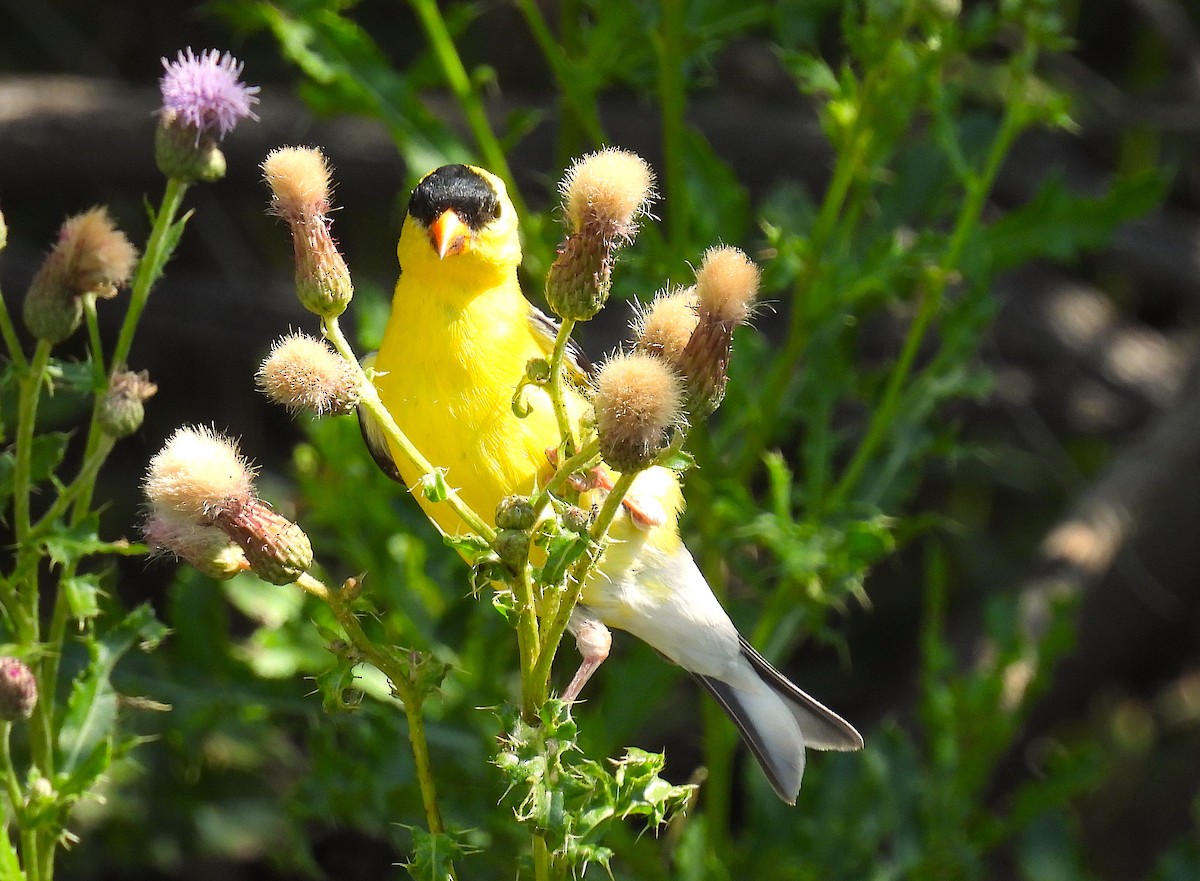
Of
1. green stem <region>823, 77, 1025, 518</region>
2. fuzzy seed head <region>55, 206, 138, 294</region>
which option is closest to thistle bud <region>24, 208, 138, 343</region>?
fuzzy seed head <region>55, 206, 138, 294</region>

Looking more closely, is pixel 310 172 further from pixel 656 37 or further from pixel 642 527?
pixel 656 37

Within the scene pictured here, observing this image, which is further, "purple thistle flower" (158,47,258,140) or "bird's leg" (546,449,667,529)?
"bird's leg" (546,449,667,529)

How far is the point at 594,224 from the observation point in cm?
135

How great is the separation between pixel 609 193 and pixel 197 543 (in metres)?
0.52

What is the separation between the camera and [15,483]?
5.30 ft

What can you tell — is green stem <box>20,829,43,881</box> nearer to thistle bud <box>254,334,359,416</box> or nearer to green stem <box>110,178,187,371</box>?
green stem <box>110,178,187,371</box>

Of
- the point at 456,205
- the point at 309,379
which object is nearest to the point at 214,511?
the point at 309,379

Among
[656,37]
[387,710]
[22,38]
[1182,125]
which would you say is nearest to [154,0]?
[22,38]

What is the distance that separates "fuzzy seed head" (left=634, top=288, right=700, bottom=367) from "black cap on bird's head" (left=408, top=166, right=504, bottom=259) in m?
0.62

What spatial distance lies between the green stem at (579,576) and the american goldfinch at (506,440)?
0.93ft

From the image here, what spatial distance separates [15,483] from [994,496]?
11.1ft

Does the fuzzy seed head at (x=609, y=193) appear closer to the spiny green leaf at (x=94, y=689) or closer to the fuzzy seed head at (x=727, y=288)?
the fuzzy seed head at (x=727, y=288)

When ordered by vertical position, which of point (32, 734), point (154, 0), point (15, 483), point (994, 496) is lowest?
point (994, 496)

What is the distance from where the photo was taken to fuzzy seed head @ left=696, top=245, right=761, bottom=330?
1.30 meters
